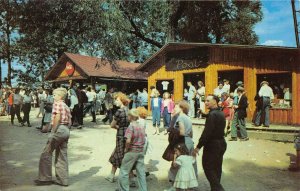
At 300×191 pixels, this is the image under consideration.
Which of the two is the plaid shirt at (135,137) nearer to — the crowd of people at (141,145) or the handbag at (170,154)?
the crowd of people at (141,145)

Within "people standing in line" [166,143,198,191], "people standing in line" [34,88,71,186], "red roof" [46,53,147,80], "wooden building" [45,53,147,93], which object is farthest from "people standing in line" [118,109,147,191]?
"wooden building" [45,53,147,93]

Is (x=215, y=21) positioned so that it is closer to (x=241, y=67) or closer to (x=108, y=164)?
(x=241, y=67)

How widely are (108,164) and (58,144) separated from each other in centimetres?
233

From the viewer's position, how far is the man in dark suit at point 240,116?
12.0m

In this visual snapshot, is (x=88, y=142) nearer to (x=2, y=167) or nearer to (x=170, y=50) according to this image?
(x=2, y=167)

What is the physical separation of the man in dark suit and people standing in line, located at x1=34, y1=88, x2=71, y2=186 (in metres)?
7.15

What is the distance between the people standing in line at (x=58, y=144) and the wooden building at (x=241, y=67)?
1161 cm

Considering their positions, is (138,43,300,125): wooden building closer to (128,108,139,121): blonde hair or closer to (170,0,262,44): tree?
(170,0,262,44): tree

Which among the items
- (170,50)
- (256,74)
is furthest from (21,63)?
(256,74)

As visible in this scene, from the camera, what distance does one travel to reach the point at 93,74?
83.0 ft

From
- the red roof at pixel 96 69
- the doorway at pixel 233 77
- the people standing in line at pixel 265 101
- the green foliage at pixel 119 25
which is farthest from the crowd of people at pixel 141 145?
the red roof at pixel 96 69

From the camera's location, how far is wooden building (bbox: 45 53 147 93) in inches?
1021

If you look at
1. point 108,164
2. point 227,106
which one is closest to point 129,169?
point 108,164

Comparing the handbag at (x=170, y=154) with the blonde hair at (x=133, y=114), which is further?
the handbag at (x=170, y=154)
